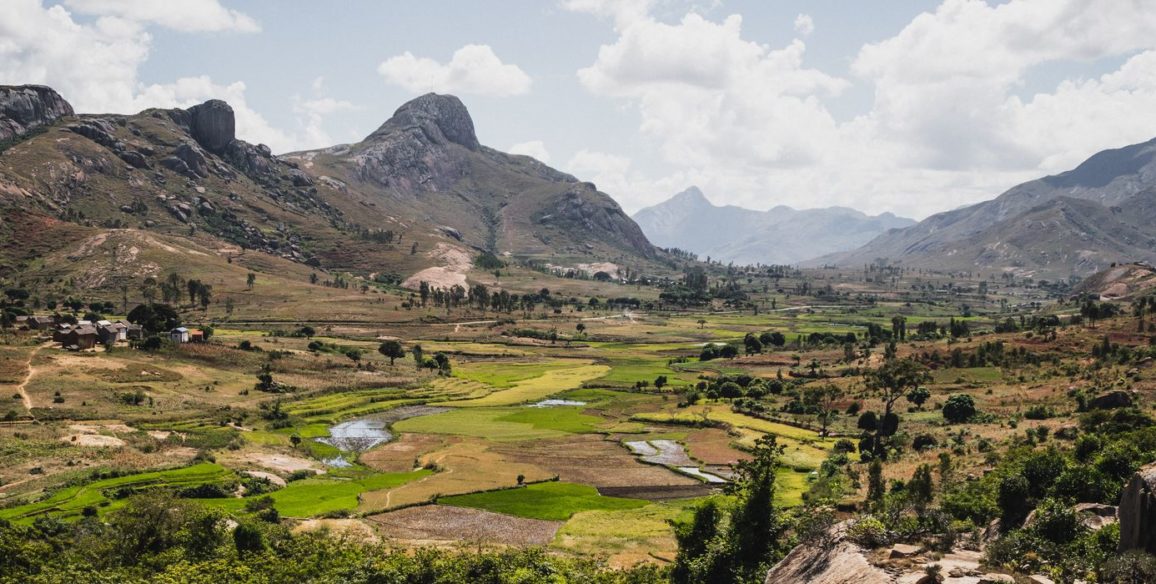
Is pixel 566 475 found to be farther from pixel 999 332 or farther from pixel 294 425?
pixel 999 332

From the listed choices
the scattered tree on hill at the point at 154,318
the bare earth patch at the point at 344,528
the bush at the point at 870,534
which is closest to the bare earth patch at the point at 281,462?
the bare earth patch at the point at 344,528

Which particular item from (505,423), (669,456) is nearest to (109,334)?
(505,423)

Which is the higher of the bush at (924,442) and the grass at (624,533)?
the bush at (924,442)

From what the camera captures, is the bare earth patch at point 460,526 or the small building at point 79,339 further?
the small building at point 79,339

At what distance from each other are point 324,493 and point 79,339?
77.3 m

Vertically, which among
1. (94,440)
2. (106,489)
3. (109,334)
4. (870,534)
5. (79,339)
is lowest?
(106,489)

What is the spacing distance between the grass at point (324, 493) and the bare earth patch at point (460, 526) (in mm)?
5085

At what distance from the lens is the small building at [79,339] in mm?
118000

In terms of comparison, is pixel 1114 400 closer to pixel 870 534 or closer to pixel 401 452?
pixel 870 534

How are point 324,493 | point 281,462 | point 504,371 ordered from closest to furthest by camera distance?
point 324,493 < point 281,462 < point 504,371

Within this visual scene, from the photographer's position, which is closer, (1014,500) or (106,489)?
(1014,500)

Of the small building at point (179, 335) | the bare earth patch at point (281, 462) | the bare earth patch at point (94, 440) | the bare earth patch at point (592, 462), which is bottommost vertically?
the bare earth patch at point (592, 462)

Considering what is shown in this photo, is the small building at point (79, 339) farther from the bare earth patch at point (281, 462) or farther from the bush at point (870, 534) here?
the bush at point (870, 534)

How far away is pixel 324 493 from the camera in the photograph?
66.6m
